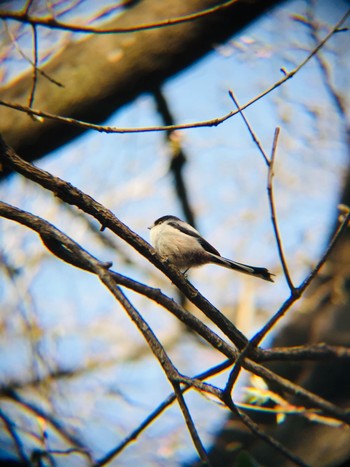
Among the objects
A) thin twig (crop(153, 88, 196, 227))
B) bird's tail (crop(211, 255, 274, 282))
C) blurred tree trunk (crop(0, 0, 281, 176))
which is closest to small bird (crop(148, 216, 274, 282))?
bird's tail (crop(211, 255, 274, 282))

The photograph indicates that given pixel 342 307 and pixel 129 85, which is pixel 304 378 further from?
pixel 129 85

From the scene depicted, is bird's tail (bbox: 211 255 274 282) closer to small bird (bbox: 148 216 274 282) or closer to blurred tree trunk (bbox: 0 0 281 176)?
small bird (bbox: 148 216 274 282)

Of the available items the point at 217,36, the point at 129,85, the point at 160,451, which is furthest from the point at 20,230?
the point at 217,36

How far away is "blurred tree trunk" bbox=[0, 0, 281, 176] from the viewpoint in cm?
314

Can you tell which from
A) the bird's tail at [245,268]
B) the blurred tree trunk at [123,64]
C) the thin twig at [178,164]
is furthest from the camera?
the thin twig at [178,164]

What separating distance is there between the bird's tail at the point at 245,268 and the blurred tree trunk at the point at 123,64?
140 centimetres

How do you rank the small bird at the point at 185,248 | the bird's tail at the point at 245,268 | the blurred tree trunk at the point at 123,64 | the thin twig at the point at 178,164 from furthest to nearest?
the thin twig at the point at 178,164 → the small bird at the point at 185,248 → the blurred tree trunk at the point at 123,64 → the bird's tail at the point at 245,268

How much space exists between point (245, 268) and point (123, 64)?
174 cm

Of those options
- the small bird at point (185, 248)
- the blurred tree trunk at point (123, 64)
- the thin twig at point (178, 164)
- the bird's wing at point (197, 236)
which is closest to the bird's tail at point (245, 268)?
the small bird at point (185, 248)

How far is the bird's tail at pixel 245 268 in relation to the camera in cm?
271

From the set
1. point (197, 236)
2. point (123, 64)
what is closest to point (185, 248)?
point (197, 236)

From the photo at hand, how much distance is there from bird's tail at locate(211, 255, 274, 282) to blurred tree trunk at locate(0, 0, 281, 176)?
1.40 metres

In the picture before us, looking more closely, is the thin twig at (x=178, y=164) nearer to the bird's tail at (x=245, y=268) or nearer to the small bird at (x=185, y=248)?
the small bird at (x=185, y=248)

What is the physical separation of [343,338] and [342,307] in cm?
55
